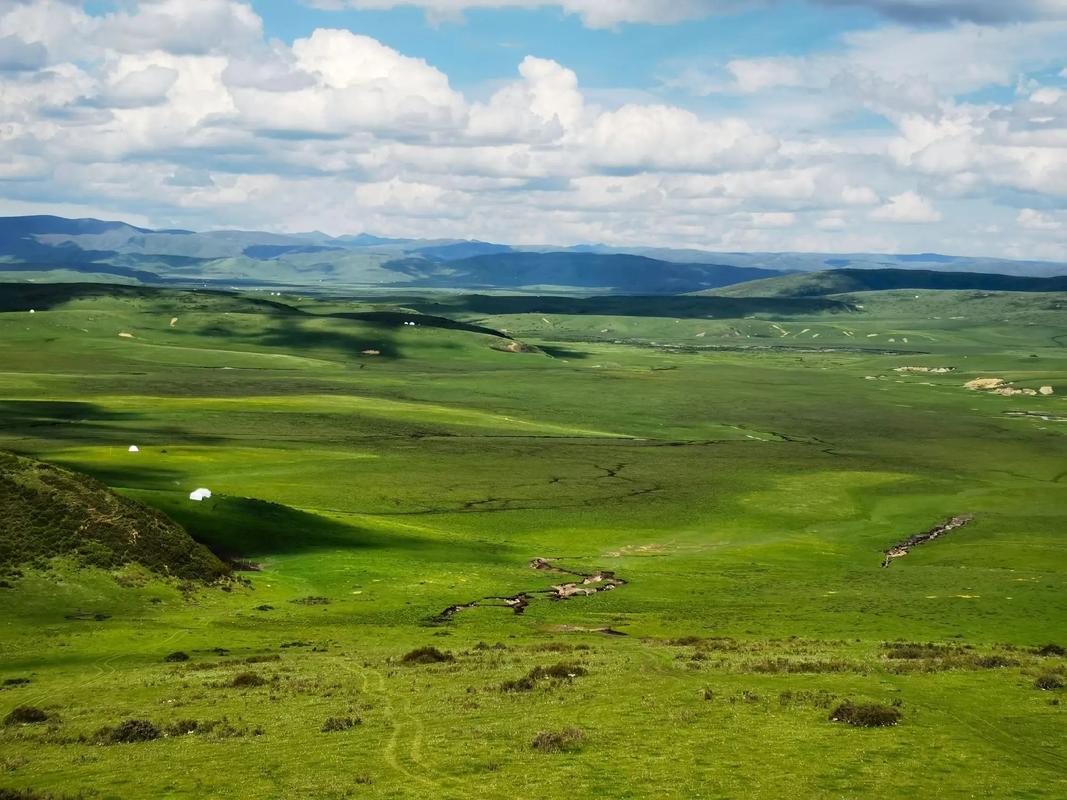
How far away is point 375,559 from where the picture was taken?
76562 mm

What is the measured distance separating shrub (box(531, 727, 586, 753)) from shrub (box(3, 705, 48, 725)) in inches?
637

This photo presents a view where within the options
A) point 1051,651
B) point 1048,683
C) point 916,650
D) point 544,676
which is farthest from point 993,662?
point 544,676

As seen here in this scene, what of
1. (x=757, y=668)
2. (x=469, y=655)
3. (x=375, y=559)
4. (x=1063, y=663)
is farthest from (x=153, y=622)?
(x=1063, y=663)

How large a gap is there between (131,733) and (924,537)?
79047 mm

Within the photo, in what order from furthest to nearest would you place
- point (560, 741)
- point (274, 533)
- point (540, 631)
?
point (274, 533)
point (540, 631)
point (560, 741)

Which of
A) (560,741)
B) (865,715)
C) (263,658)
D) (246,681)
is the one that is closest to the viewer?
(560,741)

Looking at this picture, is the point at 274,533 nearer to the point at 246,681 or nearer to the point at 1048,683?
the point at 246,681

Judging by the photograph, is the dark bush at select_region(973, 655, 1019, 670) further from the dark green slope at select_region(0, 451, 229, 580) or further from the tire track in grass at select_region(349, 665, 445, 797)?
the dark green slope at select_region(0, 451, 229, 580)

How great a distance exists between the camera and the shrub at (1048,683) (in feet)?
127

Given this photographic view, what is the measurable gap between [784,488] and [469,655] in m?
78.9

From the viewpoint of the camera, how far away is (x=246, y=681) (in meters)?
41.0

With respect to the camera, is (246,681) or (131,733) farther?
(246,681)

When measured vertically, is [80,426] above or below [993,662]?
below

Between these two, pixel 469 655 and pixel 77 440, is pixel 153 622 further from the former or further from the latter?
pixel 77 440
